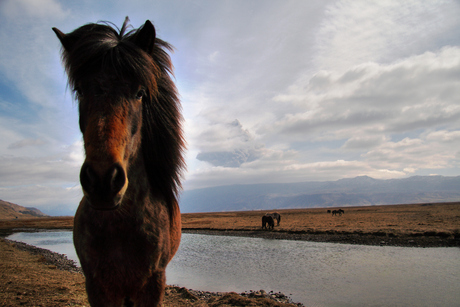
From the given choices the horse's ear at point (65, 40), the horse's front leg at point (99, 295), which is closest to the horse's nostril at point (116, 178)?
the horse's front leg at point (99, 295)

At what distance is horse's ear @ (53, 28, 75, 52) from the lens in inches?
82.4

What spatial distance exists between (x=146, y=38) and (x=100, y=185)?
1.43 meters

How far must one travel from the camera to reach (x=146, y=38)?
2.13 metres

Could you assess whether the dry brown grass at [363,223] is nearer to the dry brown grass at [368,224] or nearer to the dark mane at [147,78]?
the dry brown grass at [368,224]

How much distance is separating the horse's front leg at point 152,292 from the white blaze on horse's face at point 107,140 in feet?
3.42

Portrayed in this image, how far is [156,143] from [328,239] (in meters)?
19.4

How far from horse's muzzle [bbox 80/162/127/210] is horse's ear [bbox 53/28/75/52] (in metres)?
1.39

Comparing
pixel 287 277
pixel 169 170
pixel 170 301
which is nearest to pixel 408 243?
pixel 287 277

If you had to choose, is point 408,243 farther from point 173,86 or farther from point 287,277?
point 173,86

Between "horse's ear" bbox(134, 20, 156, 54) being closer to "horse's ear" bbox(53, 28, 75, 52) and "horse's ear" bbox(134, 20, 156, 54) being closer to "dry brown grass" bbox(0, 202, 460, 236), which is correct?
"horse's ear" bbox(53, 28, 75, 52)

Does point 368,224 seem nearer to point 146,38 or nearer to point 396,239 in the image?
point 396,239

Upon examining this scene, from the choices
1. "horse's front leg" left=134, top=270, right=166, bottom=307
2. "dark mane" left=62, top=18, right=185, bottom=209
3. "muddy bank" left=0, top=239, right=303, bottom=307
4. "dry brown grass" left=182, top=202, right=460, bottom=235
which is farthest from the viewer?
"dry brown grass" left=182, top=202, right=460, bottom=235

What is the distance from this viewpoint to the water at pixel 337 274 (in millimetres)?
7359

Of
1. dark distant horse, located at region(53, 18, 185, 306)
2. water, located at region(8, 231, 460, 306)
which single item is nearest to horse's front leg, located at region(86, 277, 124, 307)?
dark distant horse, located at region(53, 18, 185, 306)
